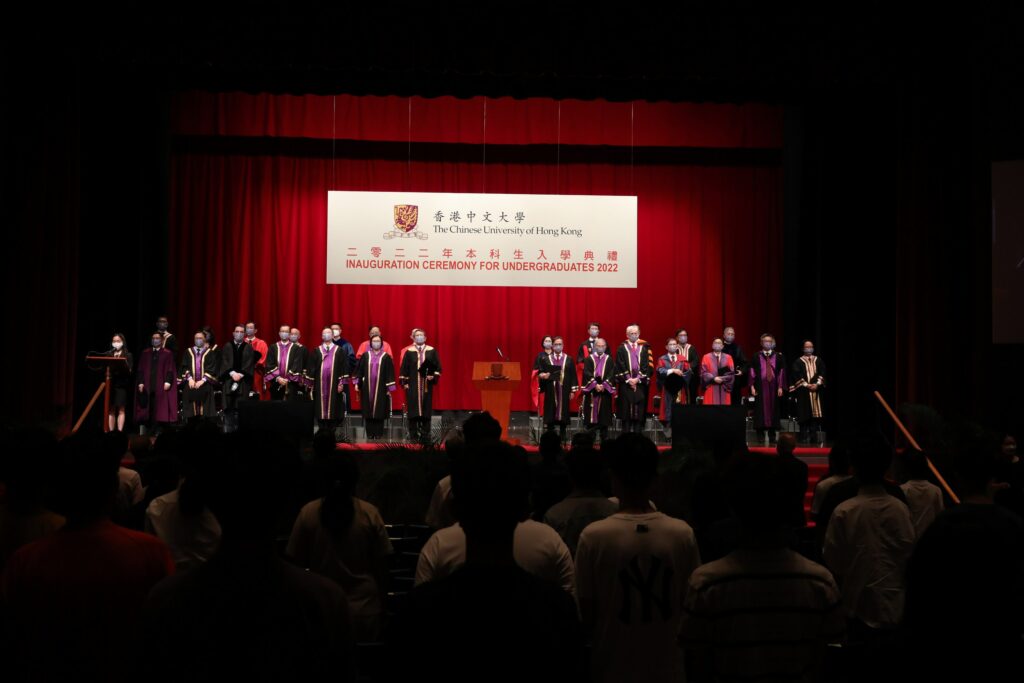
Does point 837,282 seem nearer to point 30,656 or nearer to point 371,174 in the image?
point 371,174

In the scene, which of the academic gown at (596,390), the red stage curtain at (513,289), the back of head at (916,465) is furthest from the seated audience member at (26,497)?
the red stage curtain at (513,289)

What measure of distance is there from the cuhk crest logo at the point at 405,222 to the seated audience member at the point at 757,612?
33.3ft

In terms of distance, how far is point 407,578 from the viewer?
11.8ft

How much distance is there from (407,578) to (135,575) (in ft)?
6.16

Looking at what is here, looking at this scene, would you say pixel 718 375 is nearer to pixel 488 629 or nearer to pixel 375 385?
pixel 375 385

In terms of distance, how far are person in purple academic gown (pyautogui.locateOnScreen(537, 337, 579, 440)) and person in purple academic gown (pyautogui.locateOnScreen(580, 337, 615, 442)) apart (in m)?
0.20

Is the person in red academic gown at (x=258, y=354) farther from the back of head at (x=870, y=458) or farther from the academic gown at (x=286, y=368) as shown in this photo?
the back of head at (x=870, y=458)

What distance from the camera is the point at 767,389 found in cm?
1175

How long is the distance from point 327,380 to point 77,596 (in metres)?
10.1

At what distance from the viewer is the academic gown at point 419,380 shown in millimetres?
11797

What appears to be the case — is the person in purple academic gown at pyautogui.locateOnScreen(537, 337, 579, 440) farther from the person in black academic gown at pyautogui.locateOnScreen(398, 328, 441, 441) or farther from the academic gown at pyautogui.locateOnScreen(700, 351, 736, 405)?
the academic gown at pyautogui.locateOnScreen(700, 351, 736, 405)

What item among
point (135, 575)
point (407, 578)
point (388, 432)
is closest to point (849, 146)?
point (388, 432)

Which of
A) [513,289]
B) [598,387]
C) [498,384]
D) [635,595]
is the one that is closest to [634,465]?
[635,595]

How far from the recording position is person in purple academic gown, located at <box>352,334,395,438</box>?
465 inches
